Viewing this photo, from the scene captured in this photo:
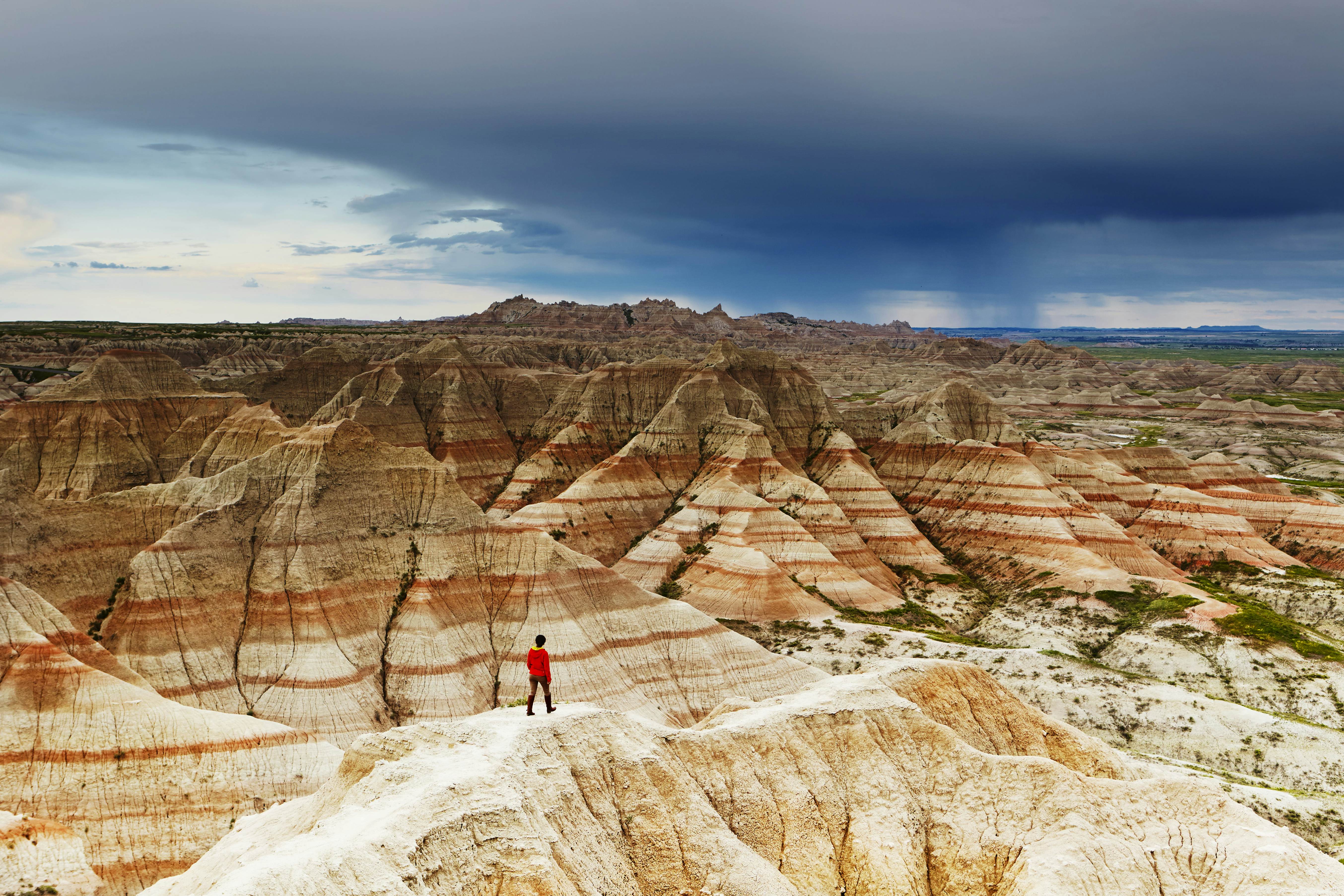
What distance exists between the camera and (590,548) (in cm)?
8731

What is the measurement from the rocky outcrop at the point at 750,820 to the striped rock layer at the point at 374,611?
2077 cm

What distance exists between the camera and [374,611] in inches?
1987

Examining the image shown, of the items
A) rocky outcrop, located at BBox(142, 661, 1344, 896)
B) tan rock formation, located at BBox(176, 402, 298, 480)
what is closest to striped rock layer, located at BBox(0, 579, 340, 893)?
rocky outcrop, located at BBox(142, 661, 1344, 896)

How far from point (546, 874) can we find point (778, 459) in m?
88.9

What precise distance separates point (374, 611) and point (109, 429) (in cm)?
5908

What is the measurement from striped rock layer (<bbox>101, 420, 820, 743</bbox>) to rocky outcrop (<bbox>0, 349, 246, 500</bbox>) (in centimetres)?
3640

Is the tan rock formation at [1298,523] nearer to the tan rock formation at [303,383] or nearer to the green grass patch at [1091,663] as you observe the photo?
the green grass patch at [1091,663]

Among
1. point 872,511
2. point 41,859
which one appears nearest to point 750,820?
point 41,859

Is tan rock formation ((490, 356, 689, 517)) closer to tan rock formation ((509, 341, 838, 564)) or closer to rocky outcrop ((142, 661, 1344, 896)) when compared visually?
tan rock formation ((509, 341, 838, 564))

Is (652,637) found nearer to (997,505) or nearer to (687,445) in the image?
(687,445)

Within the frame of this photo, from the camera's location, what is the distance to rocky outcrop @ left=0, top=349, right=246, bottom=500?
82.4m

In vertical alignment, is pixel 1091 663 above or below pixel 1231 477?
below

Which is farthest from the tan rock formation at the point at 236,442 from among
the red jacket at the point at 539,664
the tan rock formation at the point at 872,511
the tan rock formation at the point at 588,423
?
the tan rock formation at the point at 872,511

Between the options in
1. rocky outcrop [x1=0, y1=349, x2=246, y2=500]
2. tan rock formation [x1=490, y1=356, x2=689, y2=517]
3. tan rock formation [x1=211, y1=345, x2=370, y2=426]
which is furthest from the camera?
tan rock formation [x1=211, y1=345, x2=370, y2=426]
